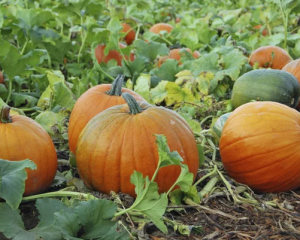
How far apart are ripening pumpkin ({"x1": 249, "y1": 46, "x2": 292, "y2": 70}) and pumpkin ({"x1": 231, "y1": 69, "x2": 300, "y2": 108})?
84cm

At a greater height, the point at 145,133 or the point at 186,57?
the point at 145,133

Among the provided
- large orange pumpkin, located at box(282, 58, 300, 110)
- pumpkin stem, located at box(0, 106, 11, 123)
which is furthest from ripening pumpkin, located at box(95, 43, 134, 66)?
pumpkin stem, located at box(0, 106, 11, 123)

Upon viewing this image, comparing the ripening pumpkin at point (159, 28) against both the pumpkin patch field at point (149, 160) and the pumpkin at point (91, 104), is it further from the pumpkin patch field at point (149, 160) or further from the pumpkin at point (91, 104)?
the pumpkin at point (91, 104)

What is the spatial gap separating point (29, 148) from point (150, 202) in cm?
70

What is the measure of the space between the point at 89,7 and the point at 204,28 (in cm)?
134

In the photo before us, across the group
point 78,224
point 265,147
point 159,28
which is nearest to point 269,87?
point 265,147

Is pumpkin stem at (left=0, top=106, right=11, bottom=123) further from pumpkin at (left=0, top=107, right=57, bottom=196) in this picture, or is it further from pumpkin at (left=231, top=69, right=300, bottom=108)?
pumpkin at (left=231, top=69, right=300, bottom=108)

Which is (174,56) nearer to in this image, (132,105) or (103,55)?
(103,55)

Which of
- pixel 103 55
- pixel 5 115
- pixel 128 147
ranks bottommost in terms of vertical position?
pixel 103 55

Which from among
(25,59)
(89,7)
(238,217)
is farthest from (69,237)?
(89,7)

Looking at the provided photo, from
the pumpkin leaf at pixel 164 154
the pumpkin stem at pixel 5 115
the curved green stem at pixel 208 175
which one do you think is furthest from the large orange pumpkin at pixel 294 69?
the pumpkin stem at pixel 5 115

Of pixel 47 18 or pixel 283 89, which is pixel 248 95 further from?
pixel 47 18

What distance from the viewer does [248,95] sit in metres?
3.57

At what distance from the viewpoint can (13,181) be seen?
192cm
